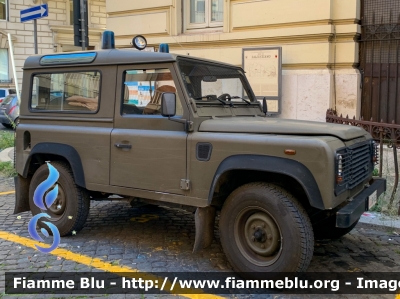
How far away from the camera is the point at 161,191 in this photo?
175 inches

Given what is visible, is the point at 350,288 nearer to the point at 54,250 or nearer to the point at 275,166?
the point at 275,166

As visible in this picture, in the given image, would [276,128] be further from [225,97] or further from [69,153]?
[69,153]

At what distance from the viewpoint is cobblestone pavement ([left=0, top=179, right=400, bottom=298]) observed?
4.37 meters

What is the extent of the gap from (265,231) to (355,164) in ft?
3.28

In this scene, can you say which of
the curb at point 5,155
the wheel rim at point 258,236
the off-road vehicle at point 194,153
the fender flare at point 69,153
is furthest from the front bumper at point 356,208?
the curb at point 5,155

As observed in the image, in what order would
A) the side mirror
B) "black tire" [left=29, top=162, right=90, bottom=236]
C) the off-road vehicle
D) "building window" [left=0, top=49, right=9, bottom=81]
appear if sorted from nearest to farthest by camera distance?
the off-road vehicle → the side mirror → "black tire" [left=29, top=162, right=90, bottom=236] → "building window" [left=0, top=49, right=9, bottom=81]

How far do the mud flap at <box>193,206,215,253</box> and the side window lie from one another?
963 mm

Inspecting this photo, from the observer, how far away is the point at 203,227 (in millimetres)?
4262

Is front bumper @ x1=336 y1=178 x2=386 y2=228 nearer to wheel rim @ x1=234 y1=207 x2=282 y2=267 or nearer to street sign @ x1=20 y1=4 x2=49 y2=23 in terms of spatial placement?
wheel rim @ x1=234 y1=207 x2=282 y2=267

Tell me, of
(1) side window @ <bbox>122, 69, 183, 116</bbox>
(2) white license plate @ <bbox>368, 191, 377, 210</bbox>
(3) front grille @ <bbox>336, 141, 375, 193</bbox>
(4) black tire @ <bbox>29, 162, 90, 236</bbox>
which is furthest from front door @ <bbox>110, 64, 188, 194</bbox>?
(2) white license plate @ <bbox>368, 191, 377, 210</bbox>

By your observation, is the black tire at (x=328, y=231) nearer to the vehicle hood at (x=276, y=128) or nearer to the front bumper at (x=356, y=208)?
the front bumper at (x=356, y=208)

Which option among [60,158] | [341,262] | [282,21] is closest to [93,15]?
[282,21]

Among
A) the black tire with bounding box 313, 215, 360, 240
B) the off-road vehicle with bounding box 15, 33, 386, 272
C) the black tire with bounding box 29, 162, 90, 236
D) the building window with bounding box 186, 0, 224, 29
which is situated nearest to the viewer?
the off-road vehicle with bounding box 15, 33, 386, 272

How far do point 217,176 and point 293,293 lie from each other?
1174 mm
